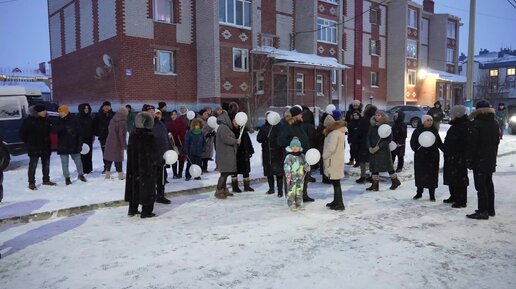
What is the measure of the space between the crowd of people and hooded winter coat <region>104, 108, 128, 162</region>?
0.02 m

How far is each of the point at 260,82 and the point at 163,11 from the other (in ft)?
23.3

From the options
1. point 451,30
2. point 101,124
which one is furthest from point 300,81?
point 451,30

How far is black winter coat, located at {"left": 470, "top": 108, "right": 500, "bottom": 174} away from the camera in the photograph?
5.88 meters

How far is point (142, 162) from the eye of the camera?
6.16 metres

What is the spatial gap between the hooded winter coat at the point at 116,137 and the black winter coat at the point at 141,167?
108 inches

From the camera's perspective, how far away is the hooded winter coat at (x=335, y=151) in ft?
21.3

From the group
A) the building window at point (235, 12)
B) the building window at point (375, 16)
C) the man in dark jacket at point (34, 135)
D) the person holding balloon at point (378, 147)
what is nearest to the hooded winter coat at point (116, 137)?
the man in dark jacket at point (34, 135)

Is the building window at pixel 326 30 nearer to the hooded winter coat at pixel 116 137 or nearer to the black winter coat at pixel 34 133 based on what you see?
the hooded winter coat at pixel 116 137

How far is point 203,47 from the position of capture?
22.0m

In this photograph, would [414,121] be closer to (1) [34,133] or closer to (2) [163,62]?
(2) [163,62]

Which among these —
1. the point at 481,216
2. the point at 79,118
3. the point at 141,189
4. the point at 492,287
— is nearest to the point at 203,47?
the point at 79,118

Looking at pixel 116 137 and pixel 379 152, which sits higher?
pixel 116 137

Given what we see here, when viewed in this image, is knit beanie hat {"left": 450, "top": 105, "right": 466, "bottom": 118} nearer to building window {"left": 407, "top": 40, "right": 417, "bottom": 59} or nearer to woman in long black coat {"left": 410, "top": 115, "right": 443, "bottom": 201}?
woman in long black coat {"left": 410, "top": 115, "right": 443, "bottom": 201}

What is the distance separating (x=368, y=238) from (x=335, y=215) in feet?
3.94
